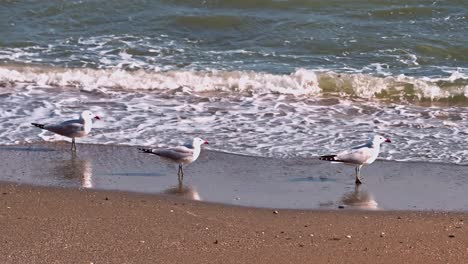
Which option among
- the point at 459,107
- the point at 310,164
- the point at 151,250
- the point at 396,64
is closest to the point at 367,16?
the point at 396,64

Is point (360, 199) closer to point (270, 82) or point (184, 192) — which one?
point (184, 192)

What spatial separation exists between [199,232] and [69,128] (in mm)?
3303

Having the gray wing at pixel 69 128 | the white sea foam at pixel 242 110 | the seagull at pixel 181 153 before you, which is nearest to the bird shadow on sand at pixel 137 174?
the seagull at pixel 181 153

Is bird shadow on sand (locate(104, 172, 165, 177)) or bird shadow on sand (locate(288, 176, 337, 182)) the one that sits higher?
bird shadow on sand (locate(288, 176, 337, 182))

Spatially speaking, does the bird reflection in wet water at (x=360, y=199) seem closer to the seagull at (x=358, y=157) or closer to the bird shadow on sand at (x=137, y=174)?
the seagull at (x=358, y=157)

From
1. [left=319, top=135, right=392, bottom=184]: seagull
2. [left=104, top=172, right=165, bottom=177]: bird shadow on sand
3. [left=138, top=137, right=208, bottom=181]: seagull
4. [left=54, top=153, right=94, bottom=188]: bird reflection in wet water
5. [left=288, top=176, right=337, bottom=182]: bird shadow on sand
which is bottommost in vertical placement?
[left=54, top=153, right=94, bottom=188]: bird reflection in wet water

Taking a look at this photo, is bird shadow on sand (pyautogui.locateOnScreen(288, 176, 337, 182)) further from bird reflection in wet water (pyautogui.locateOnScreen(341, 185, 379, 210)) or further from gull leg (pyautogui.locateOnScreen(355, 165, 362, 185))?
bird reflection in wet water (pyautogui.locateOnScreen(341, 185, 379, 210))

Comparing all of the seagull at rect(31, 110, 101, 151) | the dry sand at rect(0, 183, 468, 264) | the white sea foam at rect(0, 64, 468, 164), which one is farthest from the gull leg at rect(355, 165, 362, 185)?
the seagull at rect(31, 110, 101, 151)

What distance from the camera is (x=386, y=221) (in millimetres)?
7797

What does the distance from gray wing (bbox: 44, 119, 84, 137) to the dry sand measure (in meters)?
1.81

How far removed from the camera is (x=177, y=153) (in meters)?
9.22

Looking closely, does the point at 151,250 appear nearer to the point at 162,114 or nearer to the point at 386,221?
the point at 386,221

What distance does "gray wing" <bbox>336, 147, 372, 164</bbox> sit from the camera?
9086 mm

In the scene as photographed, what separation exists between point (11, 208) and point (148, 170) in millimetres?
1779
